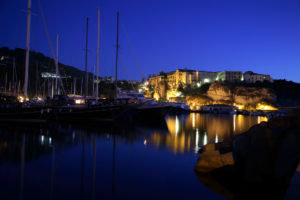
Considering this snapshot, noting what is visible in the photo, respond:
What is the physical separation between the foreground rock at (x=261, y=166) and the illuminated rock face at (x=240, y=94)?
87.8 m

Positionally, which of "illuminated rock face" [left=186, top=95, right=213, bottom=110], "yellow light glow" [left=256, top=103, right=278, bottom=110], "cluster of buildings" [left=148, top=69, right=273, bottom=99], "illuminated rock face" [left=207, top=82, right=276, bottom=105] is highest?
"cluster of buildings" [left=148, top=69, right=273, bottom=99]

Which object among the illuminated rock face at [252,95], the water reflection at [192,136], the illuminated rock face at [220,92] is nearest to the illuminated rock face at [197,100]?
the illuminated rock face at [220,92]

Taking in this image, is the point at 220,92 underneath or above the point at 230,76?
underneath

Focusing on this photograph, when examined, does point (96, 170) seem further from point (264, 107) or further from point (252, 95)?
point (252, 95)

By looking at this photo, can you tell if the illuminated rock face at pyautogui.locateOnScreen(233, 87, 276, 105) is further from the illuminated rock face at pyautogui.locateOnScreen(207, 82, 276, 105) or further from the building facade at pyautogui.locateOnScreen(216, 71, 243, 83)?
the building facade at pyautogui.locateOnScreen(216, 71, 243, 83)

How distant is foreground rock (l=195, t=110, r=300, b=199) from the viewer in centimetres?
709

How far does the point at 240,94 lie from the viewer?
91.6 m

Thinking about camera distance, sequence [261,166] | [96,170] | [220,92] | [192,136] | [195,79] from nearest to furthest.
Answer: [261,166] → [96,170] → [192,136] → [220,92] → [195,79]

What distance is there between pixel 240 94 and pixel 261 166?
90387mm

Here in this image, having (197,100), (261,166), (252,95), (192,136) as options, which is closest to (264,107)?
(252,95)

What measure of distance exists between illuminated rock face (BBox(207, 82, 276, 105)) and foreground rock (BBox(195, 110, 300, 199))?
87850 mm

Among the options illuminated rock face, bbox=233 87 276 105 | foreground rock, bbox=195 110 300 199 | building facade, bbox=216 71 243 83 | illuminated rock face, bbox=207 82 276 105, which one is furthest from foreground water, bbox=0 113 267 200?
building facade, bbox=216 71 243 83

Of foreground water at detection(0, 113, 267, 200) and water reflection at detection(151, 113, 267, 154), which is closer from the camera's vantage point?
foreground water at detection(0, 113, 267, 200)

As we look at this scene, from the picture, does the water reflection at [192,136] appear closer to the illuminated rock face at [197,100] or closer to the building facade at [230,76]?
the illuminated rock face at [197,100]
